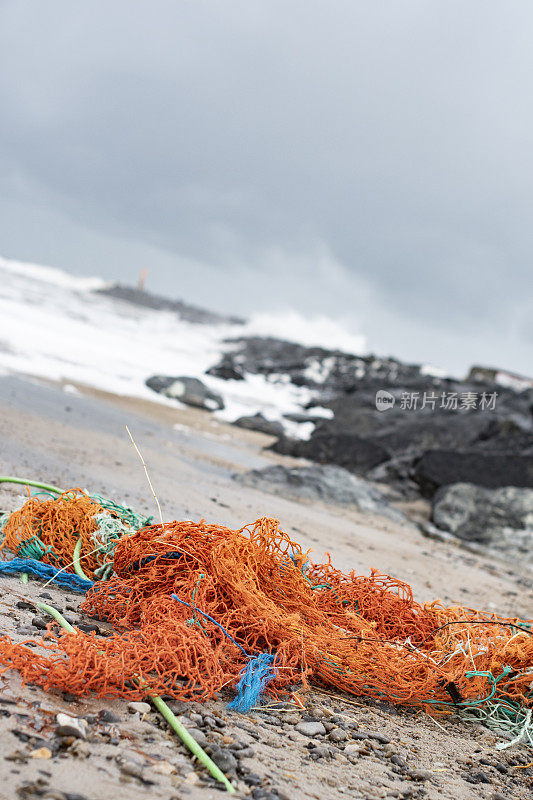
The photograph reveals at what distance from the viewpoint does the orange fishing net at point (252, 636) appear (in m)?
2.13

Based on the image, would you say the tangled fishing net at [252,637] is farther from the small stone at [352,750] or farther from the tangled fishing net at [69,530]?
the small stone at [352,750]

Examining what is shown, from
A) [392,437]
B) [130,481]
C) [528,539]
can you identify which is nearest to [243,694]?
[130,481]

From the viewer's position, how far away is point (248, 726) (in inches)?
83.0

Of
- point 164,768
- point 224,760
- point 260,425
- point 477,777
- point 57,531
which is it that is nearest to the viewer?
point 164,768

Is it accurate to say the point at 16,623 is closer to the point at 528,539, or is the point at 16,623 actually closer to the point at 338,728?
the point at 338,728

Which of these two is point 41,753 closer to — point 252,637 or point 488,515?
point 252,637

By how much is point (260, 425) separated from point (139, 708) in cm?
1243

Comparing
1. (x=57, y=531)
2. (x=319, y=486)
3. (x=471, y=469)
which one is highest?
(x=471, y=469)

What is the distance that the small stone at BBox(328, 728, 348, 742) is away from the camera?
2216 millimetres

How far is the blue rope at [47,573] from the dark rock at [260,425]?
437 inches

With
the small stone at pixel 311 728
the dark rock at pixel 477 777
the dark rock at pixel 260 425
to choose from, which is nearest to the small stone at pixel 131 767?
the small stone at pixel 311 728

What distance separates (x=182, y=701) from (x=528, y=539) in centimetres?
705

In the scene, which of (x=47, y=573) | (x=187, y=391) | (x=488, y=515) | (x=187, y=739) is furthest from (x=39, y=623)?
(x=187, y=391)

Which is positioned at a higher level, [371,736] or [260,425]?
[260,425]
